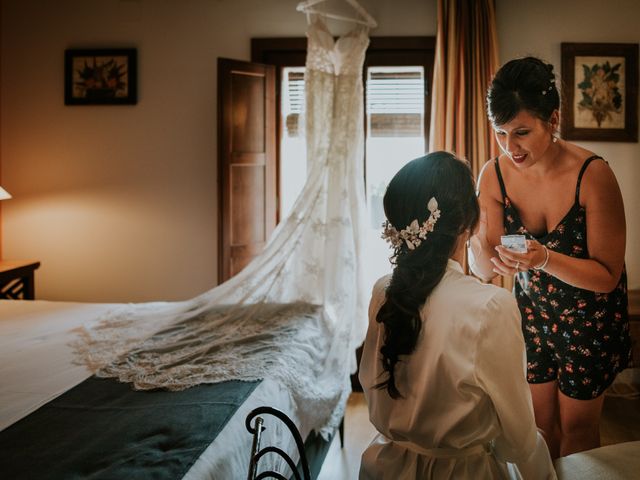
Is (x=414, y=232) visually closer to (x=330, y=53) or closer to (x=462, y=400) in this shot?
(x=462, y=400)

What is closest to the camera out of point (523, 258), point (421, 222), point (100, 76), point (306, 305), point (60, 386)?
→ point (421, 222)

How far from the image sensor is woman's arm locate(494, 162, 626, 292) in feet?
5.76

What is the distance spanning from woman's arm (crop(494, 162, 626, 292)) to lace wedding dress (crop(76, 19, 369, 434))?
0.98 m

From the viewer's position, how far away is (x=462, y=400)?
4.33 ft

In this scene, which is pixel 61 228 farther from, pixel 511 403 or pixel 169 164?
pixel 511 403

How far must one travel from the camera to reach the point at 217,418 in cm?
185

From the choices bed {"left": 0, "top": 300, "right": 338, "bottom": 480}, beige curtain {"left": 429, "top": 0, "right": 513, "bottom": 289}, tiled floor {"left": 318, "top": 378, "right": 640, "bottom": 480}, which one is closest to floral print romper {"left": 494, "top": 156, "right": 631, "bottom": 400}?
bed {"left": 0, "top": 300, "right": 338, "bottom": 480}

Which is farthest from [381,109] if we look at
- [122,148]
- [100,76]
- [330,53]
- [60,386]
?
[60,386]

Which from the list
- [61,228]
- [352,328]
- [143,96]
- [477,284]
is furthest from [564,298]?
[61,228]

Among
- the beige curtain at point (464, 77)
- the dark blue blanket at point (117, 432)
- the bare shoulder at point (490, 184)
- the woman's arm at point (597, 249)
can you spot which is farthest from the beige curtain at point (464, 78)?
the dark blue blanket at point (117, 432)

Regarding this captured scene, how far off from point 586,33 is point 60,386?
11.3ft

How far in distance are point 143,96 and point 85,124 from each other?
434 mm

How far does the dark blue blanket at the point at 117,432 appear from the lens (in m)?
1.57

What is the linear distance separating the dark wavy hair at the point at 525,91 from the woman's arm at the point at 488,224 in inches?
9.5
